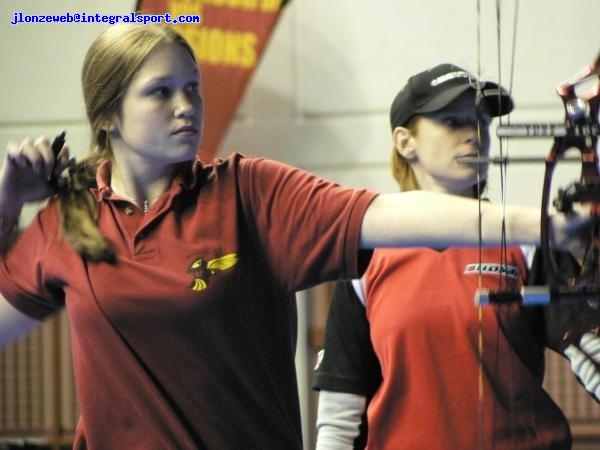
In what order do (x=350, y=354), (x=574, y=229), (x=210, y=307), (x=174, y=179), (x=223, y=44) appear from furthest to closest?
(x=223, y=44)
(x=350, y=354)
(x=174, y=179)
(x=210, y=307)
(x=574, y=229)

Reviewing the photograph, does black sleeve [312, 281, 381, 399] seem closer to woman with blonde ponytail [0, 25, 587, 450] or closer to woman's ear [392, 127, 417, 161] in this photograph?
woman's ear [392, 127, 417, 161]

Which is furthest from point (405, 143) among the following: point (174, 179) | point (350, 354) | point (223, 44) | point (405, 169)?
point (223, 44)

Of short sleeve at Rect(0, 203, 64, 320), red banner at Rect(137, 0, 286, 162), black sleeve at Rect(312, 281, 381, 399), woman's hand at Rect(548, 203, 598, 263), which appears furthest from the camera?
red banner at Rect(137, 0, 286, 162)

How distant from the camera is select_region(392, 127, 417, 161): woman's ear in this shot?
170cm

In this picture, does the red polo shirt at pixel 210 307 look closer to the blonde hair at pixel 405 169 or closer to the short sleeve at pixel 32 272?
the short sleeve at pixel 32 272

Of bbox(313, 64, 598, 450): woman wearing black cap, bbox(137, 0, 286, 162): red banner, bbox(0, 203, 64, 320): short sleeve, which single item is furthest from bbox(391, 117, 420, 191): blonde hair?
bbox(137, 0, 286, 162): red banner

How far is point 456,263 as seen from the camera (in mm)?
1573

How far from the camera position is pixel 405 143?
5.64 ft

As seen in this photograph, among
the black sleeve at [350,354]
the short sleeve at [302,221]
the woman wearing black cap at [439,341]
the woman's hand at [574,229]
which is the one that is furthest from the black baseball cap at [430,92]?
the woman's hand at [574,229]

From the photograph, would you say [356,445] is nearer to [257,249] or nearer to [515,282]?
[515,282]

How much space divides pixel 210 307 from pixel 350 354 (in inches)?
17.5

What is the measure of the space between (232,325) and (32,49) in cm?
229

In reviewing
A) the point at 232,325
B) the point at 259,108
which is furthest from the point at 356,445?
the point at 259,108

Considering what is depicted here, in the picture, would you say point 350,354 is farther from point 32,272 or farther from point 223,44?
point 223,44
